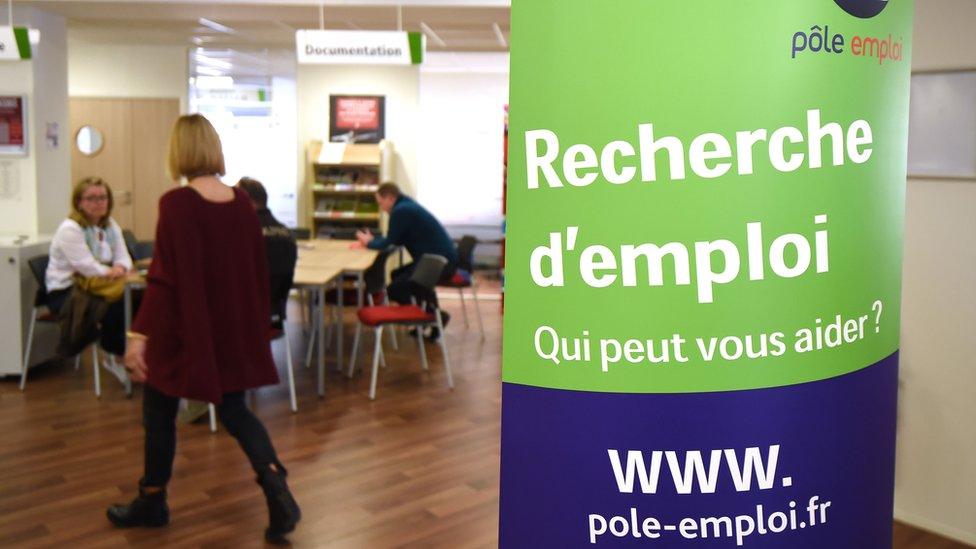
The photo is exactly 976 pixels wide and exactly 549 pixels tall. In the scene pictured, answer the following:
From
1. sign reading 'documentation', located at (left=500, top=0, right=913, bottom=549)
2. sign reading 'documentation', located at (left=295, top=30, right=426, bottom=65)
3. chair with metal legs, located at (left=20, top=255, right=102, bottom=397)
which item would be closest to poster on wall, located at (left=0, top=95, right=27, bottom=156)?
chair with metal legs, located at (left=20, top=255, right=102, bottom=397)

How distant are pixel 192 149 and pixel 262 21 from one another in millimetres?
5140

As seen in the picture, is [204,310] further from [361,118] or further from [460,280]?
[361,118]

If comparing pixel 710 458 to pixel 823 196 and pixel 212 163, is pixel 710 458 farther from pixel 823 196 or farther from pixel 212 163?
pixel 212 163

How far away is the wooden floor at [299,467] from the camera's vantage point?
3943mm

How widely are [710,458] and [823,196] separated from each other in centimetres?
49

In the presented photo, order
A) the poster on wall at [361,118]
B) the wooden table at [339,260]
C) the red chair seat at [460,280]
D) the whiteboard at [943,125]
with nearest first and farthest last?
the whiteboard at [943,125]
the wooden table at [339,260]
the red chair seat at [460,280]
the poster on wall at [361,118]

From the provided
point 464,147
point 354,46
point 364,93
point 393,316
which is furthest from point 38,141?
point 464,147

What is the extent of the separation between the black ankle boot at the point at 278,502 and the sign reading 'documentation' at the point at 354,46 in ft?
11.6

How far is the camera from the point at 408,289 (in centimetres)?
730

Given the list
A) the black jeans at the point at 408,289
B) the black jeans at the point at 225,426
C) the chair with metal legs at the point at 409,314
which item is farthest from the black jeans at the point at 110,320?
the black jeans at the point at 225,426

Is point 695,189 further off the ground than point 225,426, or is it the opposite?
point 695,189

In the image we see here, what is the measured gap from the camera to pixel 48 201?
7.48 m

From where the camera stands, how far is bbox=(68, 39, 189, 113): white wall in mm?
10539

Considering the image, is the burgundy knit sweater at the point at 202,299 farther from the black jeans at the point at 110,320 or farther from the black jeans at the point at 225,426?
the black jeans at the point at 110,320
